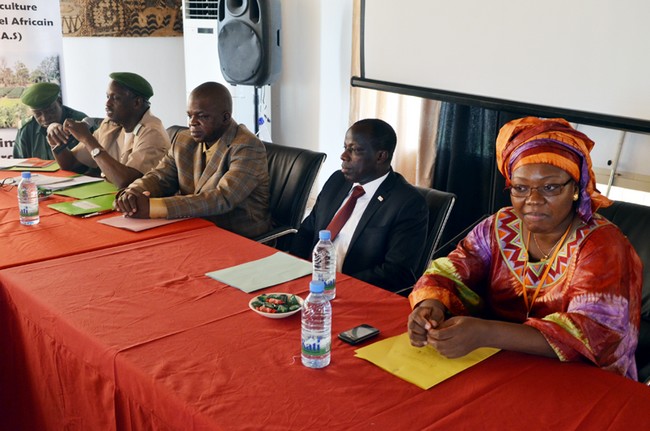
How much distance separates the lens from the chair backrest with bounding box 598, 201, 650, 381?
1898 millimetres

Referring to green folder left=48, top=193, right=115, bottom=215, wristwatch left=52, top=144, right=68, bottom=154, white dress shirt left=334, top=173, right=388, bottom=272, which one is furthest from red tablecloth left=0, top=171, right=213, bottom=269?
wristwatch left=52, top=144, right=68, bottom=154

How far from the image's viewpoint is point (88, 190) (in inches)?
119

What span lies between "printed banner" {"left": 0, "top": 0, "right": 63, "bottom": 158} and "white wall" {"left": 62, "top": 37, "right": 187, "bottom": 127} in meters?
0.43

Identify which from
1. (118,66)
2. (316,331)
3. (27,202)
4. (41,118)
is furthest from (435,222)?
(118,66)

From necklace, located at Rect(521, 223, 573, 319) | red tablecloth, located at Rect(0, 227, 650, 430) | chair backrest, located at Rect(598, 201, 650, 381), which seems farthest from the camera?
chair backrest, located at Rect(598, 201, 650, 381)

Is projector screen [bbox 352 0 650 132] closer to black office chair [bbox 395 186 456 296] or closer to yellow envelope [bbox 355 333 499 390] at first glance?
black office chair [bbox 395 186 456 296]

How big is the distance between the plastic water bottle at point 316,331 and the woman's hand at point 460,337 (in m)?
0.24

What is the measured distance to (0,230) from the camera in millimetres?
2400

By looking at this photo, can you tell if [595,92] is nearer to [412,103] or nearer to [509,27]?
[509,27]

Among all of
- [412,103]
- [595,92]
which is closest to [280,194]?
[595,92]

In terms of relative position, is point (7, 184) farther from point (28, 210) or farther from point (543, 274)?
point (543, 274)

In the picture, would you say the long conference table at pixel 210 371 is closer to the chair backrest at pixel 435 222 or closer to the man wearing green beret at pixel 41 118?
the chair backrest at pixel 435 222

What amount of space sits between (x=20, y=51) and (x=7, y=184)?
5.64 feet

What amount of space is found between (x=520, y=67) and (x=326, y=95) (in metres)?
2.38
